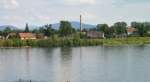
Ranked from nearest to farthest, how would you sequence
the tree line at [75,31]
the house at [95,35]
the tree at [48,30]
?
the tree at [48,30] < the tree line at [75,31] < the house at [95,35]

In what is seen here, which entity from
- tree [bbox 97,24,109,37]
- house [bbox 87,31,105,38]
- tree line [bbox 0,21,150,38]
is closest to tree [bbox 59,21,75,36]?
tree line [bbox 0,21,150,38]

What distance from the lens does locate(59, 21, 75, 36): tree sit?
6038 inches

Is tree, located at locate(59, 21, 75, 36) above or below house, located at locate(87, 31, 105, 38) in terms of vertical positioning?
above

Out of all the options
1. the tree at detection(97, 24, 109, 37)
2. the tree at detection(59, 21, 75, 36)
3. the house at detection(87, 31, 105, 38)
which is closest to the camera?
the tree at detection(59, 21, 75, 36)

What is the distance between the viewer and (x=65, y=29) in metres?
154

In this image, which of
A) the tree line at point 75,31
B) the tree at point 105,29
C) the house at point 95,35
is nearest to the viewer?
the tree line at point 75,31

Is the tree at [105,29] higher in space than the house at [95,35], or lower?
higher

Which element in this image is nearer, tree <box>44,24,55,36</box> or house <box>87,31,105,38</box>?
tree <box>44,24,55,36</box>

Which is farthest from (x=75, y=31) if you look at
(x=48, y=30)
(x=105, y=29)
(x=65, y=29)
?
(x=48, y=30)

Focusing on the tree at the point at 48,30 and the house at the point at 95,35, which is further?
the house at the point at 95,35

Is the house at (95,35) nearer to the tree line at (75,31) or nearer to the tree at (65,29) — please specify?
the tree line at (75,31)

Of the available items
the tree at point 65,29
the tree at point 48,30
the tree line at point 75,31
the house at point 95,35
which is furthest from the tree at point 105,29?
the tree at point 48,30

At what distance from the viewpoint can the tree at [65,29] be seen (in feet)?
503

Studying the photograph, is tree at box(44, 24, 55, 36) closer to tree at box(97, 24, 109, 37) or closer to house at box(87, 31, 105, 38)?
house at box(87, 31, 105, 38)
